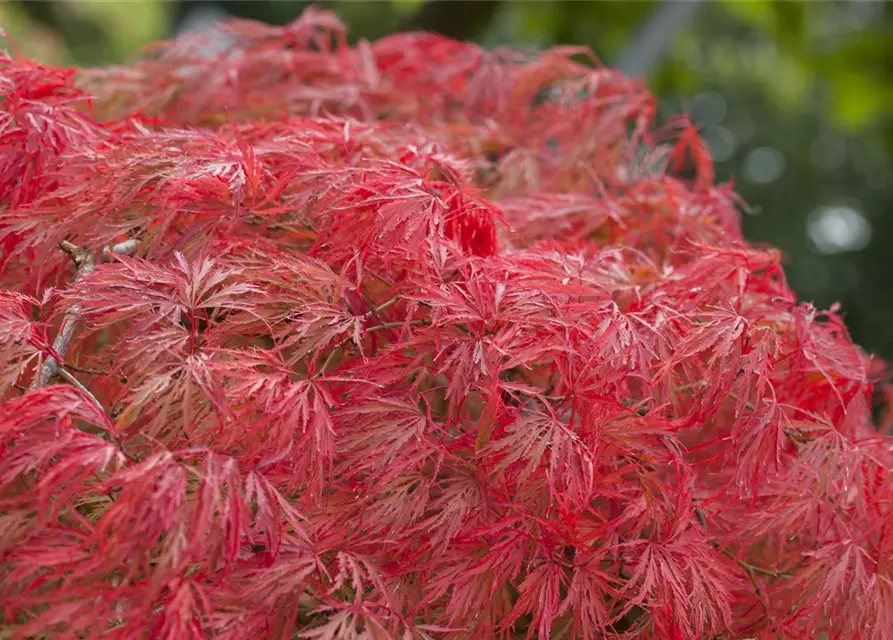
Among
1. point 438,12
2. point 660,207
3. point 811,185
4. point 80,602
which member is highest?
point 660,207

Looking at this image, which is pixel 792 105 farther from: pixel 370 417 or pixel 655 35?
pixel 370 417

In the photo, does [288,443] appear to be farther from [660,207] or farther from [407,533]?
[660,207]

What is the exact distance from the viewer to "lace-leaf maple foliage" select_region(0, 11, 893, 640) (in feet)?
2.37

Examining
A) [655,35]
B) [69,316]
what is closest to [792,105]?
[655,35]

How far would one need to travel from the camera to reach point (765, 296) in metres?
1.10

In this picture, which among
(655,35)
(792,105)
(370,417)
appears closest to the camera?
(370,417)

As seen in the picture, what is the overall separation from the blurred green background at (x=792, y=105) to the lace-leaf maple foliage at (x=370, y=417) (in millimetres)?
2816

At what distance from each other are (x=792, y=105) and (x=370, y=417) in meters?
4.80

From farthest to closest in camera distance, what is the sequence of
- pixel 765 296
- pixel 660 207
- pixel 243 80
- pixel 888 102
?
pixel 888 102, pixel 243 80, pixel 660 207, pixel 765 296

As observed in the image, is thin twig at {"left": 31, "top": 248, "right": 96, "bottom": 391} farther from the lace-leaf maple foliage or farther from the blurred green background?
the blurred green background

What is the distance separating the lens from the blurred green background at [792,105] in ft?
12.1

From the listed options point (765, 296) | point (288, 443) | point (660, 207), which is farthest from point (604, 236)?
point (288, 443)

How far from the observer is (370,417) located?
2.73ft

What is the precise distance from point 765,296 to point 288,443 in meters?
0.68
